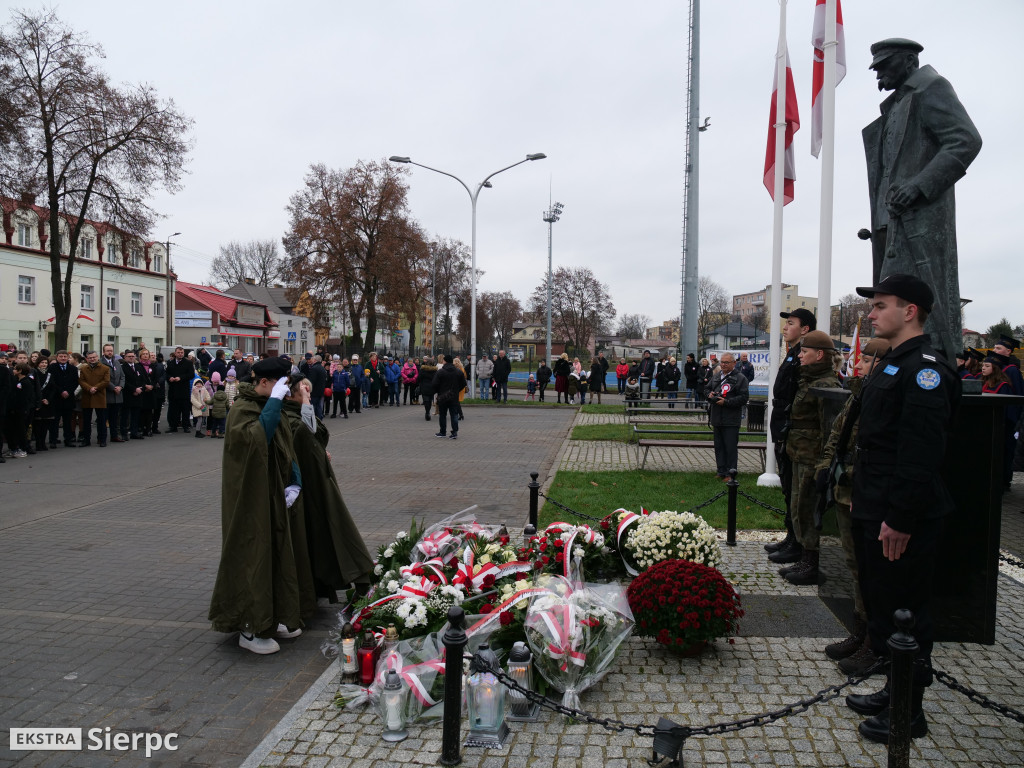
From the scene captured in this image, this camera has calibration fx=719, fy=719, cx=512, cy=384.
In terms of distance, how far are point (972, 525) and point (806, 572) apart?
6.71 feet

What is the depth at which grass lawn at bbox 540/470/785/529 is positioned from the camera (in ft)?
27.7

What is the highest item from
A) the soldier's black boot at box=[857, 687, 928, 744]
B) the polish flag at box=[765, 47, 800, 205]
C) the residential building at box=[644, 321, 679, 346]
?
the residential building at box=[644, 321, 679, 346]

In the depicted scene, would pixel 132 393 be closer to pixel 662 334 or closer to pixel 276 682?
pixel 276 682

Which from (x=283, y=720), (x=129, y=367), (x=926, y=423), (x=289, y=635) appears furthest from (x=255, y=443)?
(x=129, y=367)

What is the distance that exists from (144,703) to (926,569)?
4207 mm

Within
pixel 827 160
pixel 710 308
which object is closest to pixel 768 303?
pixel 710 308

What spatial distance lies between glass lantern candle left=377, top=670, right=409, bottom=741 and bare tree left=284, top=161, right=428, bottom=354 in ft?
146

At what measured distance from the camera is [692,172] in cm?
2316

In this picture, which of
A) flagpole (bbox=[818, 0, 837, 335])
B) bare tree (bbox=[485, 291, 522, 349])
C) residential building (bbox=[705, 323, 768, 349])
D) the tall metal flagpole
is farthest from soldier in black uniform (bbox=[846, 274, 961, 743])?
bare tree (bbox=[485, 291, 522, 349])

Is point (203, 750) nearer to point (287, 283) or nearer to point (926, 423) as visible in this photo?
point (926, 423)

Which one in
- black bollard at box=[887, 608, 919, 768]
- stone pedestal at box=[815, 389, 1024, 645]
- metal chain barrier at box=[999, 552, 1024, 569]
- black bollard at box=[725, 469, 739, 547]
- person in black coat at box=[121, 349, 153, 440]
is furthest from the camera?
person in black coat at box=[121, 349, 153, 440]

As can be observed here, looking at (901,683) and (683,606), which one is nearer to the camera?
(901,683)

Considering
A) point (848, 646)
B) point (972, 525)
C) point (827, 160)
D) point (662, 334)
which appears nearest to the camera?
point (972, 525)

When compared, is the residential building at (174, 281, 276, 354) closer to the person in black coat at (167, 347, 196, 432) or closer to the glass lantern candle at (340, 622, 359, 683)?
the person in black coat at (167, 347, 196, 432)
